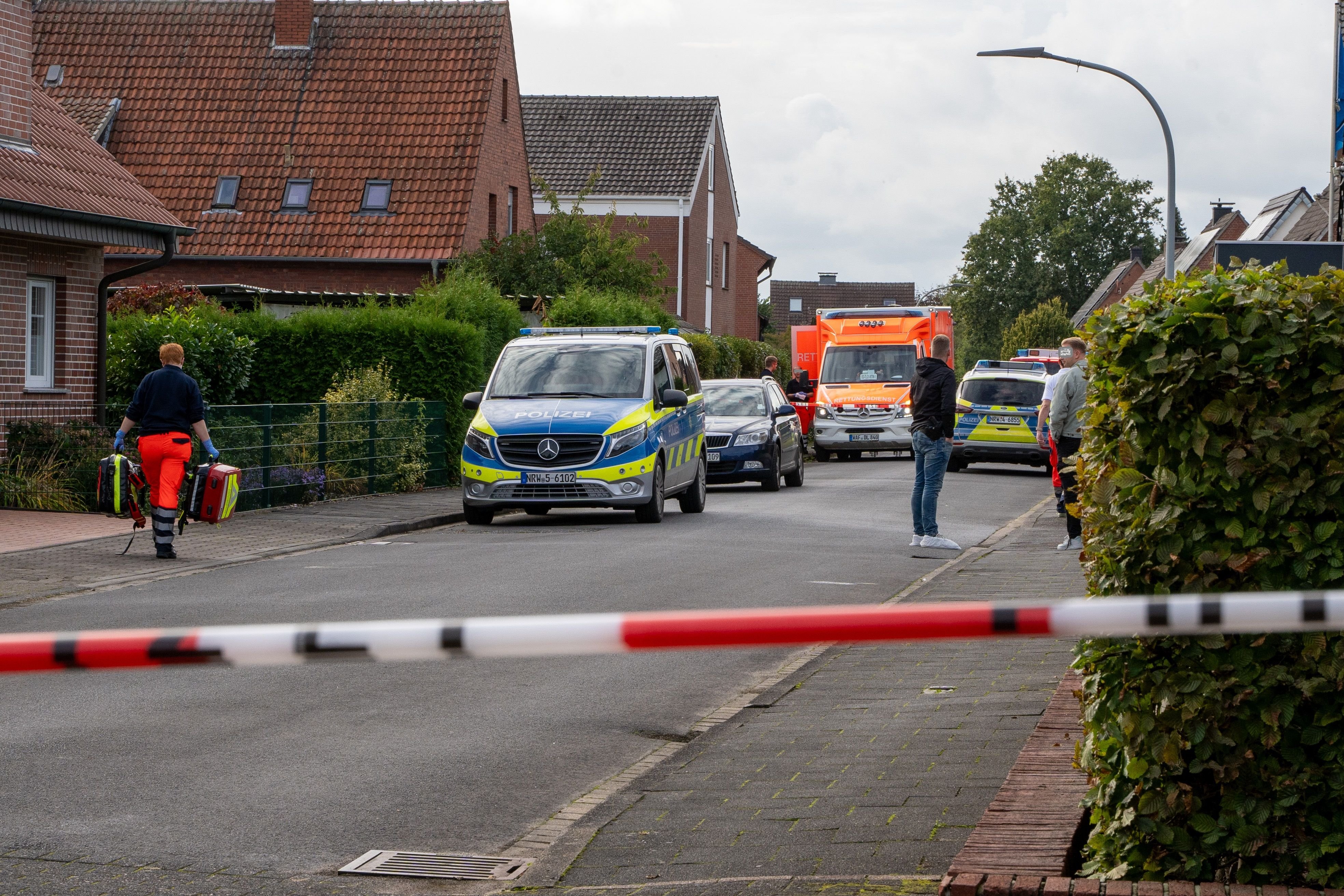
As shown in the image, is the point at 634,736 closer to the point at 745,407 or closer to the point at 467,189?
the point at 745,407

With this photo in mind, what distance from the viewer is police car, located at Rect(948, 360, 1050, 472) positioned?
28109 mm

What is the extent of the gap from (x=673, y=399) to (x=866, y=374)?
52.7 ft

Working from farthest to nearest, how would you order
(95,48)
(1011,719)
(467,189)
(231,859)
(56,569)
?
(95,48), (467,189), (56,569), (1011,719), (231,859)

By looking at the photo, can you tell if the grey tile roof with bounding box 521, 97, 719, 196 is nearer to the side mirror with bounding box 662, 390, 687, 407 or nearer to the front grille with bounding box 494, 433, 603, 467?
the side mirror with bounding box 662, 390, 687, 407

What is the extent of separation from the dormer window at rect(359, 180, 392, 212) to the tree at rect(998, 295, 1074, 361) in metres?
66.9

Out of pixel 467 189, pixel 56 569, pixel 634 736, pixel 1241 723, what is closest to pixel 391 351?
pixel 56 569

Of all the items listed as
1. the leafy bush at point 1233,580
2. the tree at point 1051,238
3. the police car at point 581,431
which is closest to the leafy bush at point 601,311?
the police car at point 581,431

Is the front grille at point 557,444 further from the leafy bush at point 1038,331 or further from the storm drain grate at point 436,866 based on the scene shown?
the leafy bush at point 1038,331

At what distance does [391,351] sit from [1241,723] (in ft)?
63.8

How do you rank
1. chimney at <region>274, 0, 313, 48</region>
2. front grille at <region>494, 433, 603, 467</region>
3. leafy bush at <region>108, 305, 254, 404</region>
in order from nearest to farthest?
front grille at <region>494, 433, 603, 467</region> → leafy bush at <region>108, 305, 254, 404</region> → chimney at <region>274, 0, 313, 48</region>

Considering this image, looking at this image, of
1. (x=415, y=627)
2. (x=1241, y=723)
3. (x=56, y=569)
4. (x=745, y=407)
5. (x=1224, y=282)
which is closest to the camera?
(x=415, y=627)

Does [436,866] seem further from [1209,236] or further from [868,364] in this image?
[1209,236]

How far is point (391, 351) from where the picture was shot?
22.7m

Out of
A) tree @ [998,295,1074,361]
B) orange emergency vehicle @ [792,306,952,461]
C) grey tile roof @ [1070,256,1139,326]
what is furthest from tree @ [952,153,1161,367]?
orange emergency vehicle @ [792,306,952,461]
